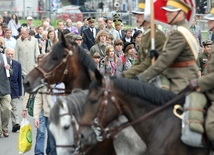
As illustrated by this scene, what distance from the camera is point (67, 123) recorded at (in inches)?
346

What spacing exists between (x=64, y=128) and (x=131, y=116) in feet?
2.65

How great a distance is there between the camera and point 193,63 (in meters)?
9.61

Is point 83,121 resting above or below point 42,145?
above

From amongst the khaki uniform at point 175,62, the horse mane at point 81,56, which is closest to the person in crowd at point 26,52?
the horse mane at point 81,56

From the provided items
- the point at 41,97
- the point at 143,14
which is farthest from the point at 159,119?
the point at 41,97

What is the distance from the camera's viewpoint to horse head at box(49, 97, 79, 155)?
8711 mm

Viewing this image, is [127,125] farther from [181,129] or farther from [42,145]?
[42,145]

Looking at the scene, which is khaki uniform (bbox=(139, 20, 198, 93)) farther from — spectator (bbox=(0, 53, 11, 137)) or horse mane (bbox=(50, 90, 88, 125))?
spectator (bbox=(0, 53, 11, 137))

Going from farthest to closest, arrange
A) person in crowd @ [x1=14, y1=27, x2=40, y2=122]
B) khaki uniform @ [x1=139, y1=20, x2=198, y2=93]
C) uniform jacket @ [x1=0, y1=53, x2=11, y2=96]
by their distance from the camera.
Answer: person in crowd @ [x1=14, y1=27, x2=40, y2=122]
uniform jacket @ [x1=0, y1=53, x2=11, y2=96]
khaki uniform @ [x1=139, y1=20, x2=198, y2=93]

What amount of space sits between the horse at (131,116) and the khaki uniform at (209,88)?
0.28 meters

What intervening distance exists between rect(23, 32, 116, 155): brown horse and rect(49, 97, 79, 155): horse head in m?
1.65

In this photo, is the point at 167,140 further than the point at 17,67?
No

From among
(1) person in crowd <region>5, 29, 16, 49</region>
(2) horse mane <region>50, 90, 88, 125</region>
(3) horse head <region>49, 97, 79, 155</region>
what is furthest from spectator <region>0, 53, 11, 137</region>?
(3) horse head <region>49, 97, 79, 155</region>

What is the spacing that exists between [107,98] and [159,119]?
Answer: 684mm
